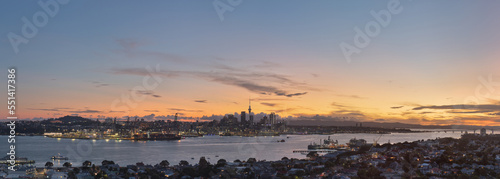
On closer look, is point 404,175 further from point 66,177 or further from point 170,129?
point 170,129

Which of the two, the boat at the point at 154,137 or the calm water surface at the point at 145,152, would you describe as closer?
the calm water surface at the point at 145,152

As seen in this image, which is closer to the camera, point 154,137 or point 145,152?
point 145,152

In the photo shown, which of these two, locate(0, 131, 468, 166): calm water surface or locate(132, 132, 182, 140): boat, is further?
locate(132, 132, 182, 140): boat

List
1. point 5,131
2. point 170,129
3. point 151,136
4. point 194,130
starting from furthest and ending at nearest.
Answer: point 194,130, point 170,129, point 5,131, point 151,136

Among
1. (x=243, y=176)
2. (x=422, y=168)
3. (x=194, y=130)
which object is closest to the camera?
(x=243, y=176)

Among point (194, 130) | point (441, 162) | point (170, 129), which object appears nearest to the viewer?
point (441, 162)

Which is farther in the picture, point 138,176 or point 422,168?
point 422,168

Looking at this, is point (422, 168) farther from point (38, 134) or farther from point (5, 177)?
point (38, 134)

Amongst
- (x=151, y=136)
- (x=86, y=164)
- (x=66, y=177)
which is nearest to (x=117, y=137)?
(x=151, y=136)

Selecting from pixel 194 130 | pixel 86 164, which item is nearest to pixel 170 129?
pixel 194 130
